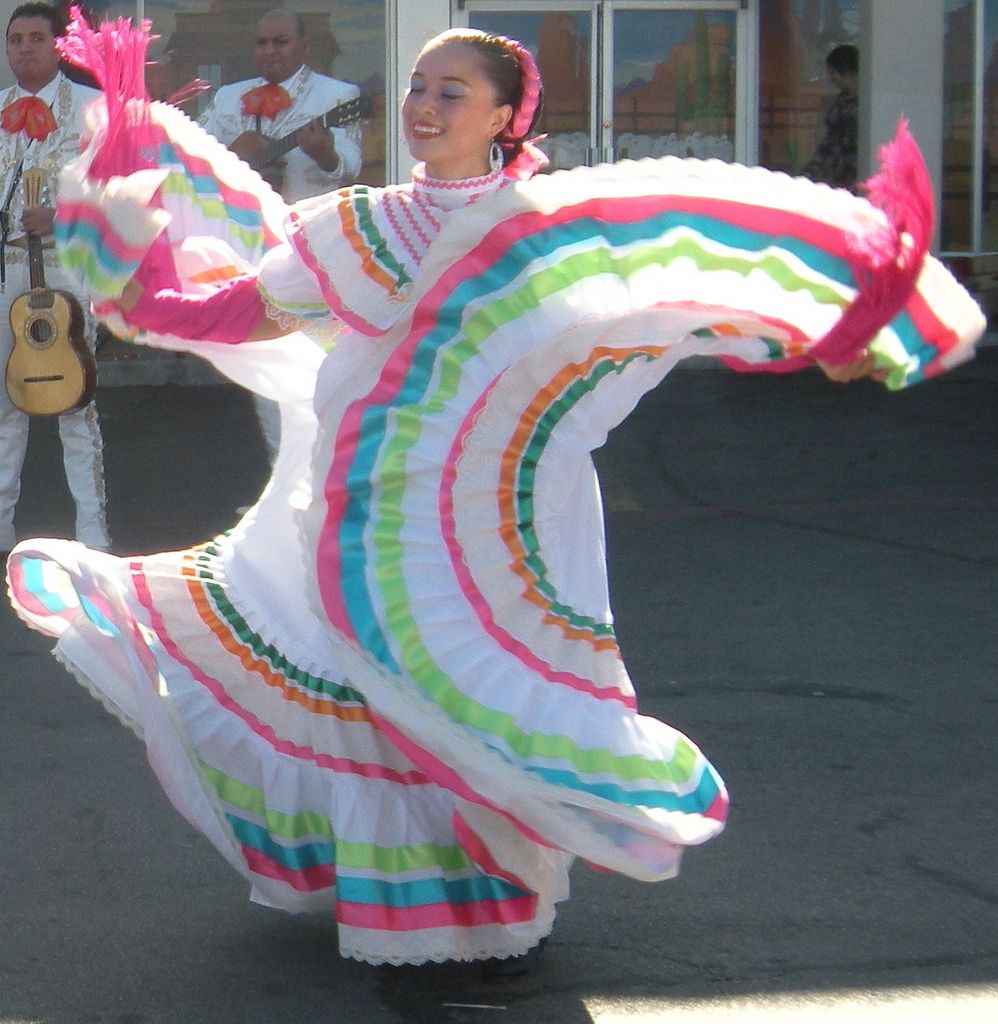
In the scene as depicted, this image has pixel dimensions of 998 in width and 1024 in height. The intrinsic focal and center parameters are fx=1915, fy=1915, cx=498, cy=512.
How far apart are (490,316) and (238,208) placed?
913 mm

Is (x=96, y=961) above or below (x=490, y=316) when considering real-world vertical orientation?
below

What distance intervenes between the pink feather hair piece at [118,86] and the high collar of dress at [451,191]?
555 millimetres

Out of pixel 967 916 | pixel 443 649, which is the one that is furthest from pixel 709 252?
pixel 967 916

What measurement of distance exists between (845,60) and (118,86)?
10675 mm

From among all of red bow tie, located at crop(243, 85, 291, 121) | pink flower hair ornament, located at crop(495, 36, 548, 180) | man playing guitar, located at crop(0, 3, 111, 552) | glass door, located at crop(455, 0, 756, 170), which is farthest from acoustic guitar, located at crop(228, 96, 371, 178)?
glass door, located at crop(455, 0, 756, 170)

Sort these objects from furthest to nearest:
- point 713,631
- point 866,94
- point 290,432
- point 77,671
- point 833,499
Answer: point 866,94
point 833,499
point 713,631
point 290,432
point 77,671

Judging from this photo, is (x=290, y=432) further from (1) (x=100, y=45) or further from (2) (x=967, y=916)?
(2) (x=967, y=916)

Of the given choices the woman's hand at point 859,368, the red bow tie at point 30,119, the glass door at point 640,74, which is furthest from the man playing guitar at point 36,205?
the glass door at point 640,74

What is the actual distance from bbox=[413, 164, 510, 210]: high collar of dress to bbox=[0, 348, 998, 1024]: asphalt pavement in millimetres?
1298

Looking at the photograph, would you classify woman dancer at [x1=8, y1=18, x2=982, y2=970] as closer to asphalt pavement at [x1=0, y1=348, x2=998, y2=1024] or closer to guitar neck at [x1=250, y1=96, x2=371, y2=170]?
asphalt pavement at [x1=0, y1=348, x2=998, y2=1024]

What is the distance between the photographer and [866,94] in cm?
1290

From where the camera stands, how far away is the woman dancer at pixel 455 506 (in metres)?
2.87

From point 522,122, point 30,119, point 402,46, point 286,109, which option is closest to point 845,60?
point 402,46

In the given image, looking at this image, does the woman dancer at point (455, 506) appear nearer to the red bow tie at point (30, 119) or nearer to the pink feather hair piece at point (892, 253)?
the pink feather hair piece at point (892, 253)
